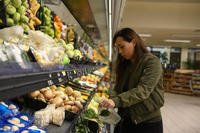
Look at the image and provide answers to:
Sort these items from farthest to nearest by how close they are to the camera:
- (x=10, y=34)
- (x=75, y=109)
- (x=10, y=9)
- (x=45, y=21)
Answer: (x=45, y=21) < (x=75, y=109) < (x=10, y=9) < (x=10, y=34)

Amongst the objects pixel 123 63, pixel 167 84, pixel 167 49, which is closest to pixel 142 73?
pixel 123 63

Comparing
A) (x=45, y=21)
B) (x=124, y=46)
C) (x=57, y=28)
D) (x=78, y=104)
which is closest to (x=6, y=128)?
(x=78, y=104)

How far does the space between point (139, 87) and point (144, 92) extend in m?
0.06

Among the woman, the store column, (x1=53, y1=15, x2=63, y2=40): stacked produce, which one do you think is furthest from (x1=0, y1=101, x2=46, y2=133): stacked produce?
the store column

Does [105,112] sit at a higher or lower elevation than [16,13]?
lower

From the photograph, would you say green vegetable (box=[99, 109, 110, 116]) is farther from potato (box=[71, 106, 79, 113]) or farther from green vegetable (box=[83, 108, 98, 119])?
potato (box=[71, 106, 79, 113])

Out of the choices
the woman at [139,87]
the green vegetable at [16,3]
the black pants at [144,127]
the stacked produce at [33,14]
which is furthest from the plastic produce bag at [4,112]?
the black pants at [144,127]

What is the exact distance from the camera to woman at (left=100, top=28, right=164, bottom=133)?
2.63 m

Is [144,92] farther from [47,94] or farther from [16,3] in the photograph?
[16,3]

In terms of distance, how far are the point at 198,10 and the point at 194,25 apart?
508 millimetres

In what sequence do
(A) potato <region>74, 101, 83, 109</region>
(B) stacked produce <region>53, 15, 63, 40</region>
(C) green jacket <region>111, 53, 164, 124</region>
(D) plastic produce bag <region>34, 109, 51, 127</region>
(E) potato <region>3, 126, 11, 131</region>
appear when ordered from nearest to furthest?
(E) potato <region>3, 126, 11, 131</region>
(D) plastic produce bag <region>34, 109, 51, 127</region>
(A) potato <region>74, 101, 83, 109</region>
(B) stacked produce <region>53, 15, 63, 40</region>
(C) green jacket <region>111, 53, 164, 124</region>

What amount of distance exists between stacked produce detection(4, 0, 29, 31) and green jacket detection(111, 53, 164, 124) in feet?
3.85

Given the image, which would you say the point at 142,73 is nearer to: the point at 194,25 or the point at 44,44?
the point at 44,44

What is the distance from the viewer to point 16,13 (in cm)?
151
